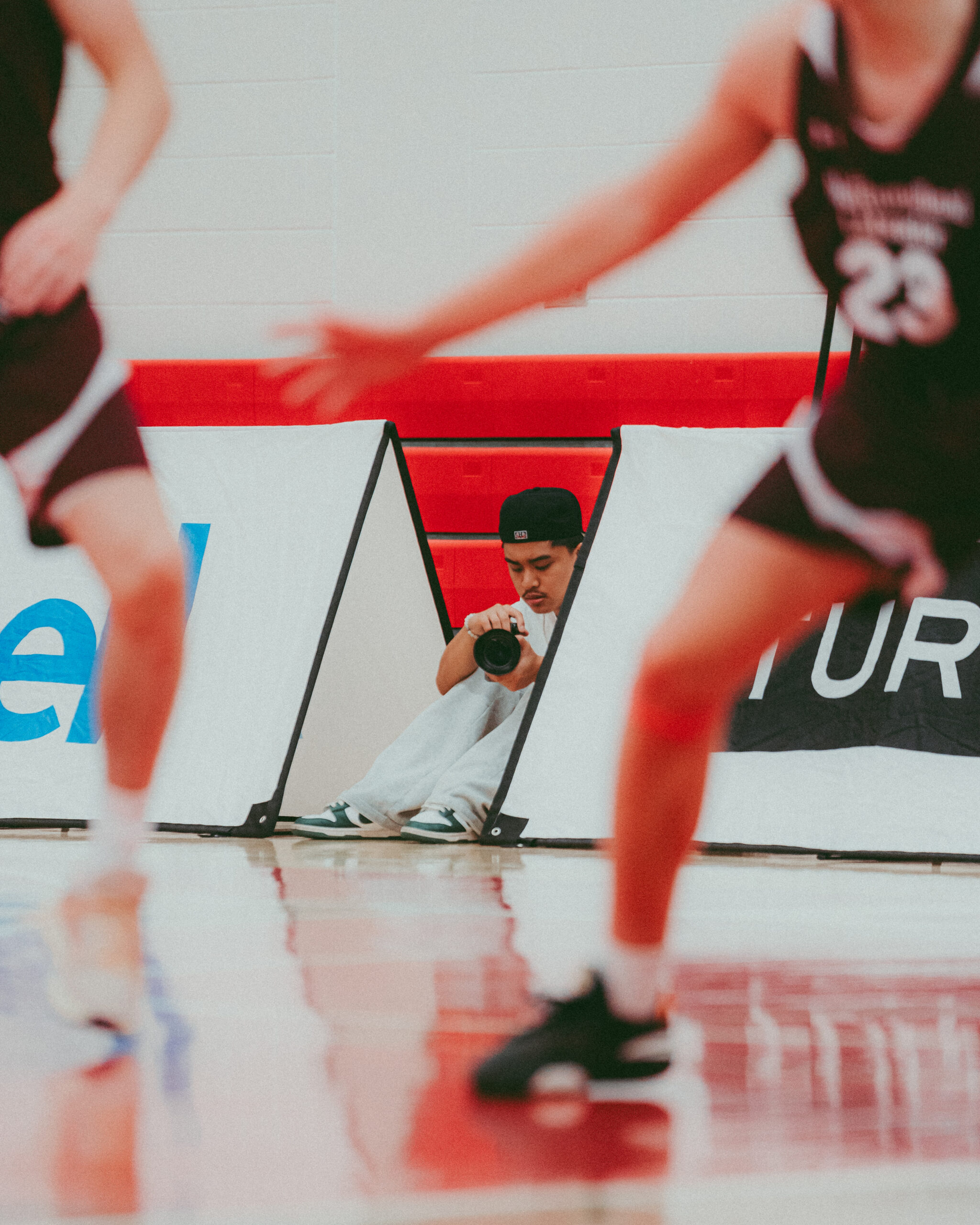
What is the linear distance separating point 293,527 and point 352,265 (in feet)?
4.86

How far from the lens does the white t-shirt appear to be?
3229 millimetres

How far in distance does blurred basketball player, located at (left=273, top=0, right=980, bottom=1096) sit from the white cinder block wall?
311 centimetres

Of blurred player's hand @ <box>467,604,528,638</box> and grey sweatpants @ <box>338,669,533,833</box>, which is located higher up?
blurred player's hand @ <box>467,604,528,638</box>

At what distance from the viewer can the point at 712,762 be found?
2.77 meters

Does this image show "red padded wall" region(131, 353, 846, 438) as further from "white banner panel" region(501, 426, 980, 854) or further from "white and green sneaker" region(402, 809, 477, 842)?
"white and green sneaker" region(402, 809, 477, 842)

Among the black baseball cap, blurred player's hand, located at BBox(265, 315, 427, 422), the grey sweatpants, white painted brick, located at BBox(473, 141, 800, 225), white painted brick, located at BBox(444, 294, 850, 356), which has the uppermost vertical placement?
white painted brick, located at BBox(473, 141, 800, 225)

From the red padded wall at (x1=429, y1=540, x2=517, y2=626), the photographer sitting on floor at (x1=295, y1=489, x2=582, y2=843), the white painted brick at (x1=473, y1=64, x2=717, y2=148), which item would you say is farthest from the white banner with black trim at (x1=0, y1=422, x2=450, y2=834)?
the white painted brick at (x1=473, y1=64, x2=717, y2=148)

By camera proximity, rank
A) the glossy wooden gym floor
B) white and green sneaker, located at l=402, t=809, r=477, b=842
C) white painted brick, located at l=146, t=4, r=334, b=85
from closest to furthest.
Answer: the glossy wooden gym floor
white and green sneaker, located at l=402, t=809, r=477, b=842
white painted brick, located at l=146, t=4, r=334, b=85

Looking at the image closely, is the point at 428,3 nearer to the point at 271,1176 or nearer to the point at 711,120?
the point at 711,120

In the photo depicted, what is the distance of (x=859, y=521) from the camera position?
102 cm

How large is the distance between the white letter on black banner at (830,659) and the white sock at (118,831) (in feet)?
6.16

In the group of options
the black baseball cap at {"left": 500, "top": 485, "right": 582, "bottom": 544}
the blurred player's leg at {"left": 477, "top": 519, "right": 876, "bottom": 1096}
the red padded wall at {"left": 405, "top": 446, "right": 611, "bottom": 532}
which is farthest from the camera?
the red padded wall at {"left": 405, "top": 446, "right": 611, "bottom": 532}

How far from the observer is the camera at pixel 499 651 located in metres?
3.12

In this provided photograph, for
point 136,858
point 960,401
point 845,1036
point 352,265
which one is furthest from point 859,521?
point 352,265
